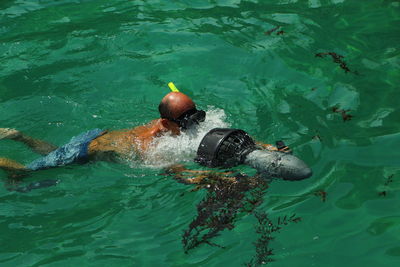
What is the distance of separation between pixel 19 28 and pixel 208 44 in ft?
10.7

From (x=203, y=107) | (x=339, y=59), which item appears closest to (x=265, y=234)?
(x=203, y=107)

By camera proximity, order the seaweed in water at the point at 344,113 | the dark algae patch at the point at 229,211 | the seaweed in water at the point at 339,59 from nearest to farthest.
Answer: the dark algae patch at the point at 229,211 → the seaweed in water at the point at 344,113 → the seaweed in water at the point at 339,59

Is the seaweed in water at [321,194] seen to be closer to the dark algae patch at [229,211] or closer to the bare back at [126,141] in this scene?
the dark algae patch at [229,211]

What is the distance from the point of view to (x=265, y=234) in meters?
5.30

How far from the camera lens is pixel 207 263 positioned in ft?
16.8

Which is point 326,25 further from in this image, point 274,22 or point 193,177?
point 193,177

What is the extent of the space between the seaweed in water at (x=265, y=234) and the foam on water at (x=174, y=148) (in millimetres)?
1118

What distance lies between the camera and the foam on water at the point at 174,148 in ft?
20.4

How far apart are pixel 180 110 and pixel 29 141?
2008 mm

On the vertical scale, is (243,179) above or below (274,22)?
below

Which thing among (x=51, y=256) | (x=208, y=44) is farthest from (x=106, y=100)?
(x=51, y=256)

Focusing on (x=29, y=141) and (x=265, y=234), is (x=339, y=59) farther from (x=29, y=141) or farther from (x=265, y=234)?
(x=29, y=141)

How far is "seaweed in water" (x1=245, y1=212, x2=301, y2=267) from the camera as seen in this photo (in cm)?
505

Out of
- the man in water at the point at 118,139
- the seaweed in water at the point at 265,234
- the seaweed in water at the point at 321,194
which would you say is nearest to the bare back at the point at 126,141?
the man in water at the point at 118,139
